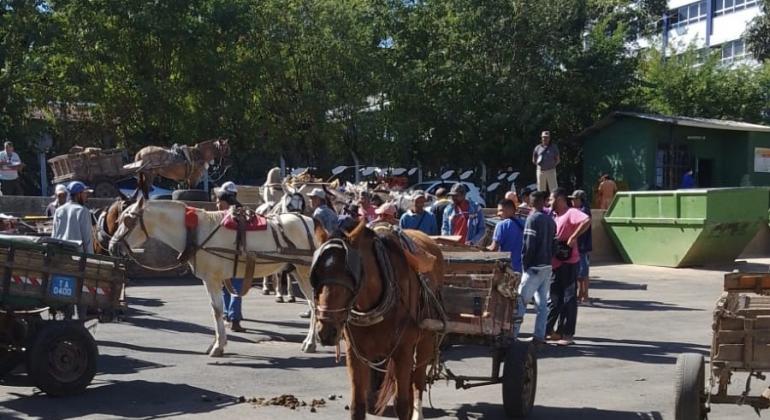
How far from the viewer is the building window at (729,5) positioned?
189 ft

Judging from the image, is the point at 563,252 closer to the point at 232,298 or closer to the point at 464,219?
the point at 464,219

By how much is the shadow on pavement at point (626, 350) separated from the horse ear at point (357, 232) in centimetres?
595

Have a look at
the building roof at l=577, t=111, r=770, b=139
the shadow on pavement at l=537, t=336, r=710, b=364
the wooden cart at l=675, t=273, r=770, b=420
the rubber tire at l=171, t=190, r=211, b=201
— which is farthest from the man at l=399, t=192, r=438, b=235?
the building roof at l=577, t=111, r=770, b=139

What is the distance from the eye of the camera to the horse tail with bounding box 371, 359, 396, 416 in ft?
21.6

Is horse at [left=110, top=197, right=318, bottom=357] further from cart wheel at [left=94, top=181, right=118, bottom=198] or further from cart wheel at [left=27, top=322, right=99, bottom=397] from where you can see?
cart wheel at [left=94, top=181, right=118, bottom=198]

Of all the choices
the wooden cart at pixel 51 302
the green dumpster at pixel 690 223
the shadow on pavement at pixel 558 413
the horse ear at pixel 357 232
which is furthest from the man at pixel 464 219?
the green dumpster at pixel 690 223

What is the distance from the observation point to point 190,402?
877cm

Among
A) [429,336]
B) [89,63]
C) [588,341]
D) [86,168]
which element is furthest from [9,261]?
[89,63]

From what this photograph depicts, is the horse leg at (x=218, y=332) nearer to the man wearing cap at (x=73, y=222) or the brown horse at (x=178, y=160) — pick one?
the man wearing cap at (x=73, y=222)

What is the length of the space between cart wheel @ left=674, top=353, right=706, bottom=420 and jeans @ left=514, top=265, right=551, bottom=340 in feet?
13.9

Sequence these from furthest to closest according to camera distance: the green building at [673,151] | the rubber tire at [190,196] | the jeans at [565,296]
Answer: the green building at [673,151] < the rubber tire at [190,196] < the jeans at [565,296]

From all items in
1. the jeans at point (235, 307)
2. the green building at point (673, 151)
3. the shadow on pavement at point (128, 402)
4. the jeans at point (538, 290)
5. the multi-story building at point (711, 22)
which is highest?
the multi-story building at point (711, 22)

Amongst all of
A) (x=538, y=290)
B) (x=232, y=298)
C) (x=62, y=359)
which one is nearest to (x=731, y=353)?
(x=538, y=290)

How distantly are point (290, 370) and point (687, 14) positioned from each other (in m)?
59.0
